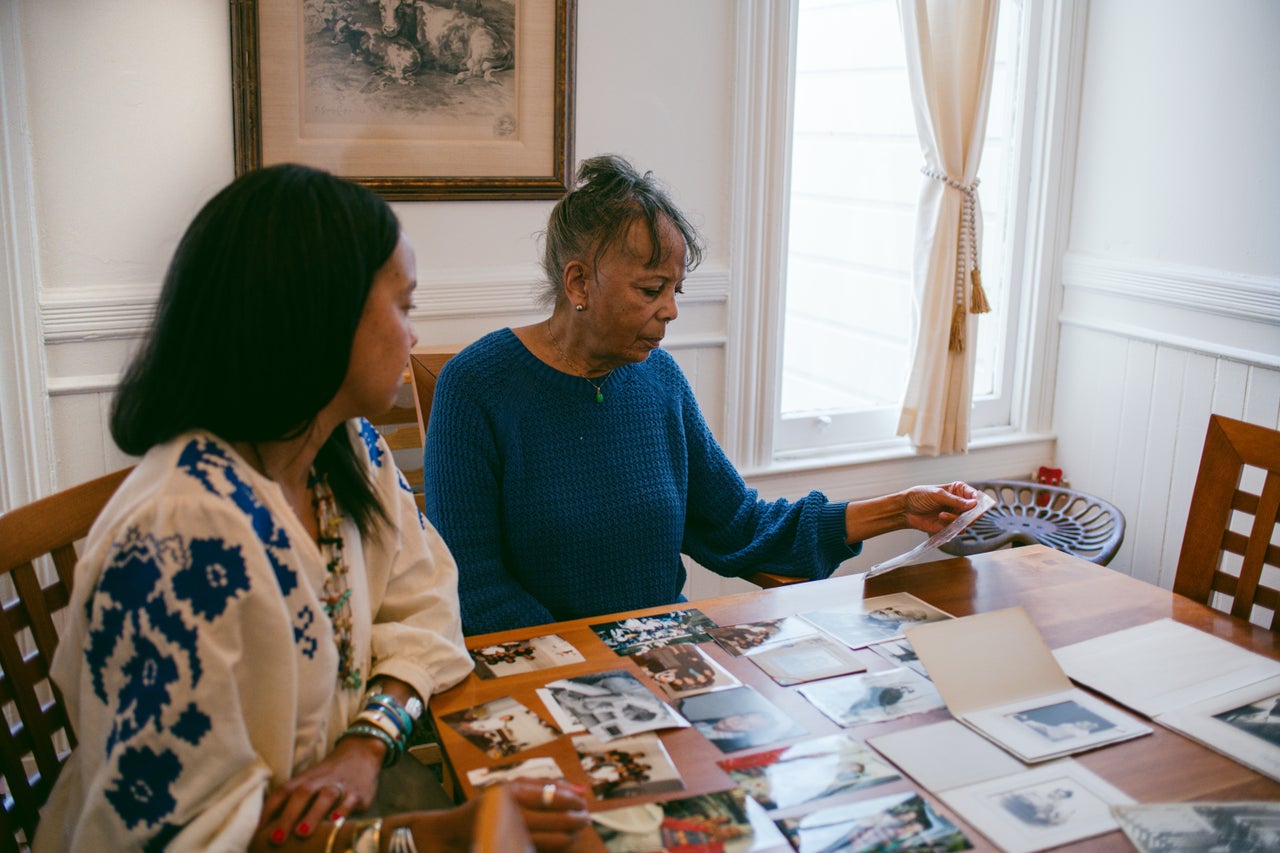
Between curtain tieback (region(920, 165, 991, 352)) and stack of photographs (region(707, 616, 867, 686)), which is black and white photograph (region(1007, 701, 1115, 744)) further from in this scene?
curtain tieback (region(920, 165, 991, 352))

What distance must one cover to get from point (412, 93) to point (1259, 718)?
84.7 inches

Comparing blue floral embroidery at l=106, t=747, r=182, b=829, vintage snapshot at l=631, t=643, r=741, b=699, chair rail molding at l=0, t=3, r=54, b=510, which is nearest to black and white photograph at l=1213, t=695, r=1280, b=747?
vintage snapshot at l=631, t=643, r=741, b=699

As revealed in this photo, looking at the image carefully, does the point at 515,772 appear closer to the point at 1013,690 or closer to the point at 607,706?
the point at 607,706

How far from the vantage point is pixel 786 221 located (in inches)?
122

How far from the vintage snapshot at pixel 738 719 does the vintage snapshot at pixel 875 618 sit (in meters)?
0.24

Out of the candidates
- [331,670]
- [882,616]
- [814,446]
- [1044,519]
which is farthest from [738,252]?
[331,670]

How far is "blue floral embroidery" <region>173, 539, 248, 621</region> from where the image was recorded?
1044 millimetres

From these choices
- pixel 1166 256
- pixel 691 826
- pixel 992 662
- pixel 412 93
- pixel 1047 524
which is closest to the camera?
pixel 691 826

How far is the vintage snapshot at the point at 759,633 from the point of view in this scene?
1570 millimetres

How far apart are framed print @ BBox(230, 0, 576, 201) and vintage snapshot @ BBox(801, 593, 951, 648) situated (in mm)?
1514

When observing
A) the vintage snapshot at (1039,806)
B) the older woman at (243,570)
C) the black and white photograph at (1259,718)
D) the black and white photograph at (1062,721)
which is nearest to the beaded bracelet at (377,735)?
the older woman at (243,570)

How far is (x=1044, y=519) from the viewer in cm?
307

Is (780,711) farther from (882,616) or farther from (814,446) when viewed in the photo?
(814,446)

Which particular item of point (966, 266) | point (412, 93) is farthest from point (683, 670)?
point (966, 266)
